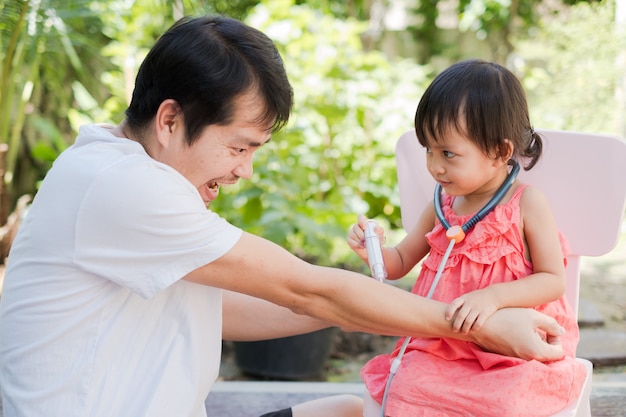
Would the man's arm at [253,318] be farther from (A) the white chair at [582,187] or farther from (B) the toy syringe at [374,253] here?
(A) the white chair at [582,187]

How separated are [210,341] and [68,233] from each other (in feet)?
1.20

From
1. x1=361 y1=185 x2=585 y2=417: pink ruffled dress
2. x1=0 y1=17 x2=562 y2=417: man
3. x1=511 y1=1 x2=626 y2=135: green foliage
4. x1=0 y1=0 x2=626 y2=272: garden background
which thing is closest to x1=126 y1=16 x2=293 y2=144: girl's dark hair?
x1=0 y1=17 x2=562 y2=417: man

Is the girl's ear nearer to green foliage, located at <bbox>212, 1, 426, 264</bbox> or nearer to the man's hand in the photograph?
the man's hand

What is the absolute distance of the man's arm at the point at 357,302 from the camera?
1.34 meters

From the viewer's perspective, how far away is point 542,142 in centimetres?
172

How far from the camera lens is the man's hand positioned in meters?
1.39

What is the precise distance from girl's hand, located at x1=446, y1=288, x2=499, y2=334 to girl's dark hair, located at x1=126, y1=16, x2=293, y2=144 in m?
0.48

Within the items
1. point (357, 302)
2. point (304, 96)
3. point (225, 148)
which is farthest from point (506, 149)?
point (304, 96)

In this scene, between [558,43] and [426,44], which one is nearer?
[558,43]

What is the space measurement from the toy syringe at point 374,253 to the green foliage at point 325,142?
1666 millimetres

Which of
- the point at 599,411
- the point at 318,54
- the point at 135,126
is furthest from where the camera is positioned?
the point at 318,54

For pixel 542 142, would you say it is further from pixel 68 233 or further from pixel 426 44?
pixel 426 44

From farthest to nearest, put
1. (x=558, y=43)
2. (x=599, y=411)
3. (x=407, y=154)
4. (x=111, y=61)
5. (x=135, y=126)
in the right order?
(x=558, y=43) < (x=111, y=61) < (x=599, y=411) < (x=407, y=154) < (x=135, y=126)

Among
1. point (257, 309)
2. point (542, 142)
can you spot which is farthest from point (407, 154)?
point (257, 309)
